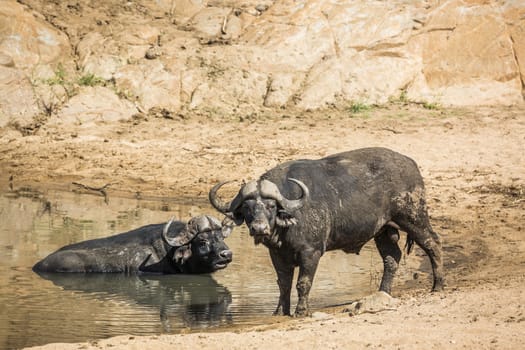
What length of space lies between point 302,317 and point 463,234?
5.15 m

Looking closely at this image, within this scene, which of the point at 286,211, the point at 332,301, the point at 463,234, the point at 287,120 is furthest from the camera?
the point at 287,120

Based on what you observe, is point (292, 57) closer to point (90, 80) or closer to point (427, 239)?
point (90, 80)

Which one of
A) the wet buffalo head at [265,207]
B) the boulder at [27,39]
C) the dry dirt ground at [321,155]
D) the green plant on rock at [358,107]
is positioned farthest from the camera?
the boulder at [27,39]

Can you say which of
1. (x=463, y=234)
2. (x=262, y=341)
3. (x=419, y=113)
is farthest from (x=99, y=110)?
(x=262, y=341)

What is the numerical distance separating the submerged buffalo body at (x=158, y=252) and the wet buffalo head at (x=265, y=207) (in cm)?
301

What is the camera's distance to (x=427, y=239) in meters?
10.2

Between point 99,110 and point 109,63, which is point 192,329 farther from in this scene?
point 109,63

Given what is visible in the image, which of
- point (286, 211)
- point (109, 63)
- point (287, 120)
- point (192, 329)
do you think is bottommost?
point (192, 329)

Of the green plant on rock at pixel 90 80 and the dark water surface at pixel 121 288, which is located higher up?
the green plant on rock at pixel 90 80

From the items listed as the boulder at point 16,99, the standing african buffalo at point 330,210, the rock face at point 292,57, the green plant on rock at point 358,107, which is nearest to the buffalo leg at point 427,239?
the standing african buffalo at point 330,210

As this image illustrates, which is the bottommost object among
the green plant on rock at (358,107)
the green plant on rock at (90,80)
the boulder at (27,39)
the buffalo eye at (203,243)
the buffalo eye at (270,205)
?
the buffalo eye at (203,243)

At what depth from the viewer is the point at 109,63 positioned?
20.2 metres

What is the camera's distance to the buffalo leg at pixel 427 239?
10008mm

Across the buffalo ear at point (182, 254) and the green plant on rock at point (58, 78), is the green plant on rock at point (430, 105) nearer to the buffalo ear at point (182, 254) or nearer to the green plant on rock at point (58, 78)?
the green plant on rock at point (58, 78)
